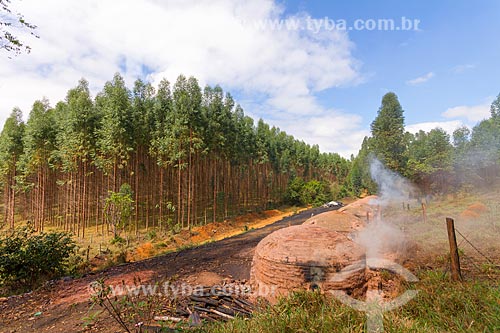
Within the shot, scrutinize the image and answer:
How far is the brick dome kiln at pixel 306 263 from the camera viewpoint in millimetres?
6148

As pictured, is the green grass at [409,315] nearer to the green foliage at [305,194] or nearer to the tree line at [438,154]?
the tree line at [438,154]

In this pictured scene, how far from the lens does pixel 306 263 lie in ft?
20.4

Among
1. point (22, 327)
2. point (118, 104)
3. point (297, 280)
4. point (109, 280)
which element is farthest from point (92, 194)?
point (297, 280)

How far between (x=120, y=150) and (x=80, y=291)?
15645mm

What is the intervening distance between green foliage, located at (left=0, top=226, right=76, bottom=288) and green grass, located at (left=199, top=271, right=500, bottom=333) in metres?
8.74

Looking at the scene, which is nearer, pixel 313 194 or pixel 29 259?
pixel 29 259

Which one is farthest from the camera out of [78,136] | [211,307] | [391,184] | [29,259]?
[391,184]

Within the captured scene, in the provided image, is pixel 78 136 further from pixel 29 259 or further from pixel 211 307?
pixel 211 307

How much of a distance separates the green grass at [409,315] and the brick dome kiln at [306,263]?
2.84 feet

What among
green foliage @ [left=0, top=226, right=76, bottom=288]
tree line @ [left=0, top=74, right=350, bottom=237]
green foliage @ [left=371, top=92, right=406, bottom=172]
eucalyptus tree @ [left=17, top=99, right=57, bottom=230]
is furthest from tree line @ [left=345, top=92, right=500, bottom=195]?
eucalyptus tree @ [left=17, top=99, right=57, bottom=230]

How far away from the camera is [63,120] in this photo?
21906 millimetres

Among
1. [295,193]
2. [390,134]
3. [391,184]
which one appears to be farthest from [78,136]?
[391,184]

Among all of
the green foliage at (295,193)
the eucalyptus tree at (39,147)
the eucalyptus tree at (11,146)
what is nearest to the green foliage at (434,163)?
the green foliage at (295,193)

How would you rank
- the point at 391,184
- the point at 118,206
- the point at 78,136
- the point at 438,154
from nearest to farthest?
the point at 118,206 < the point at 78,136 < the point at 391,184 < the point at 438,154
